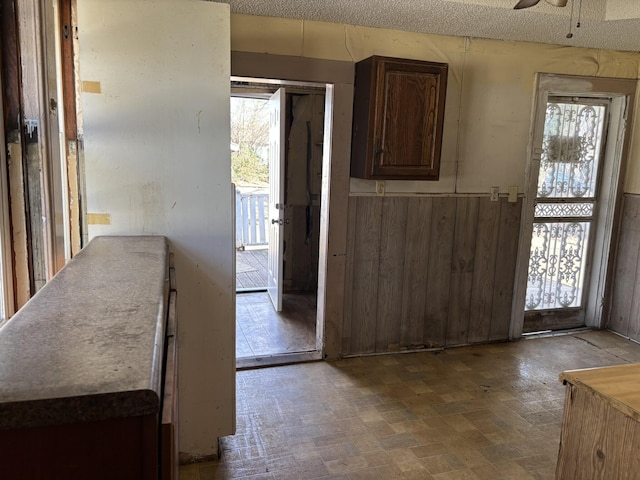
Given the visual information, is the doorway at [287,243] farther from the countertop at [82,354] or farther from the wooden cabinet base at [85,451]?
the wooden cabinet base at [85,451]

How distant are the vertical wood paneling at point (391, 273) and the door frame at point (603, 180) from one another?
1.04 m

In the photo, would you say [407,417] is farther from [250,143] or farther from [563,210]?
[250,143]

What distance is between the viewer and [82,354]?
78cm

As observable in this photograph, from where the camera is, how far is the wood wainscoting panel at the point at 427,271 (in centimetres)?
349

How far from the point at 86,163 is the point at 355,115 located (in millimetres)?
1831

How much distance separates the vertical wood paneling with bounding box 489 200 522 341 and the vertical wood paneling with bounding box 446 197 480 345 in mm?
237

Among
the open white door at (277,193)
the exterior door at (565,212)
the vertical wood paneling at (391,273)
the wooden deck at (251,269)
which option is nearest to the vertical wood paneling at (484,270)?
the exterior door at (565,212)

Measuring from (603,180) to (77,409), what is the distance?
4.49 metres

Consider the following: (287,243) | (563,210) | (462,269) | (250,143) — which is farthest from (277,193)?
(250,143)

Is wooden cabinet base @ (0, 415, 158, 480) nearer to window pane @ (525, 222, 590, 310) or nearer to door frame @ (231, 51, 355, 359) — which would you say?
door frame @ (231, 51, 355, 359)

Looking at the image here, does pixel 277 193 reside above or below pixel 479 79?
below

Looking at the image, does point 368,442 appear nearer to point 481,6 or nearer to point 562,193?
point 481,6

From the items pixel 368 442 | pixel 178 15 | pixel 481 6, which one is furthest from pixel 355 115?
pixel 368 442

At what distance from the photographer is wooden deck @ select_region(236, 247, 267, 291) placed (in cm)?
548
